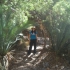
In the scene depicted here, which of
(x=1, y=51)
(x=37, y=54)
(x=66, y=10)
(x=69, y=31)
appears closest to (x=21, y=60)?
(x=37, y=54)

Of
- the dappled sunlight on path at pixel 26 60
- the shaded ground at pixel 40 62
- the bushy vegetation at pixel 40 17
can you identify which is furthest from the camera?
the dappled sunlight on path at pixel 26 60

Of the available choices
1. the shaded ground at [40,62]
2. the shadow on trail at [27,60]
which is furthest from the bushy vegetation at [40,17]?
the shadow on trail at [27,60]

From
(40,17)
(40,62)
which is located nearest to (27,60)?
(40,62)

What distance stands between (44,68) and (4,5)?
4.22m

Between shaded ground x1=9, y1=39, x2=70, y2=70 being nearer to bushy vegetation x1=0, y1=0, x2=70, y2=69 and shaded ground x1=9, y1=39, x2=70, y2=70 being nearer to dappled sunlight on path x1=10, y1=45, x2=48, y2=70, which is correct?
dappled sunlight on path x1=10, y1=45, x2=48, y2=70

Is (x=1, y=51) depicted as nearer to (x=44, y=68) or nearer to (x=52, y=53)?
(x=44, y=68)

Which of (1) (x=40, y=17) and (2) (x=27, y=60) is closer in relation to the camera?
(1) (x=40, y=17)

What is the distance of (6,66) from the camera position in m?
11.0

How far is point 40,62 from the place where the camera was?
12.2m

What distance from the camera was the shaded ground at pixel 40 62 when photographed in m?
11.6

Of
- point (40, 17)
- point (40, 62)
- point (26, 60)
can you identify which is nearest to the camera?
point (40, 62)

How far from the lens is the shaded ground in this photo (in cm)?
1161

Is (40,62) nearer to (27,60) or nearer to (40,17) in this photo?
(27,60)

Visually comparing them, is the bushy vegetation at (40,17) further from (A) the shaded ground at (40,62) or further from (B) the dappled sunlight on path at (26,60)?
(B) the dappled sunlight on path at (26,60)
